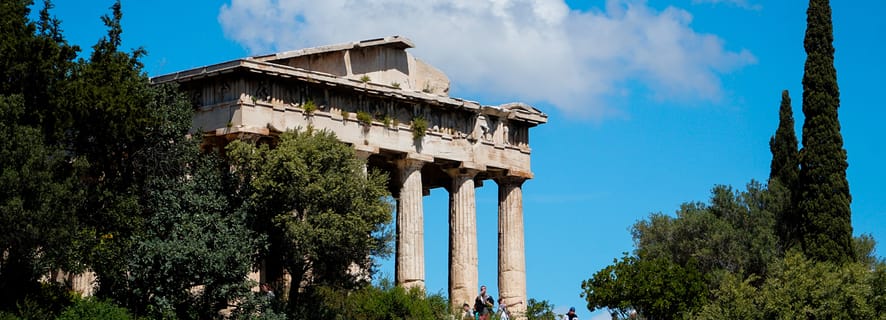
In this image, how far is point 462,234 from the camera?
47.2 metres

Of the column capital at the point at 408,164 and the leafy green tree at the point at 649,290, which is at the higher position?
the column capital at the point at 408,164

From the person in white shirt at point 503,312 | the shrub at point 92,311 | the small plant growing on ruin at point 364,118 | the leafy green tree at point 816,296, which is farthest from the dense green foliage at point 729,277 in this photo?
the shrub at point 92,311

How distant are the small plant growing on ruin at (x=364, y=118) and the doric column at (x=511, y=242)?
570cm

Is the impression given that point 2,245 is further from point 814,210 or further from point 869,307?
point 814,210

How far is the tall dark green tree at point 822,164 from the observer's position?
47.3 meters

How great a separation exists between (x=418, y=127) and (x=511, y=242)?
194 inches

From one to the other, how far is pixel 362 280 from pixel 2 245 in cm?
968

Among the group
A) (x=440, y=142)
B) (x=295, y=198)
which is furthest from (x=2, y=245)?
(x=440, y=142)

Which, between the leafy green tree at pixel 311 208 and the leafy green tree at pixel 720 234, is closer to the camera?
the leafy green tree at pixel 311 208

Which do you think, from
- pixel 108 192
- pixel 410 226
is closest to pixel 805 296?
A: pixel 410 226

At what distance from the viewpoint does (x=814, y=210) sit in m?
47.6

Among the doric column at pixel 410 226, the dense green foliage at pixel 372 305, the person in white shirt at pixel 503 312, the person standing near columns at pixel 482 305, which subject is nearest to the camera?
the dense green foliage at pixel 372 305

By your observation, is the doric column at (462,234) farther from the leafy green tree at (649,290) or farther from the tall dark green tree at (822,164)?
the tall dark green tree at (822,164)

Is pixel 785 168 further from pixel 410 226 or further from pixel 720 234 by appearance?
pixel 410 226
